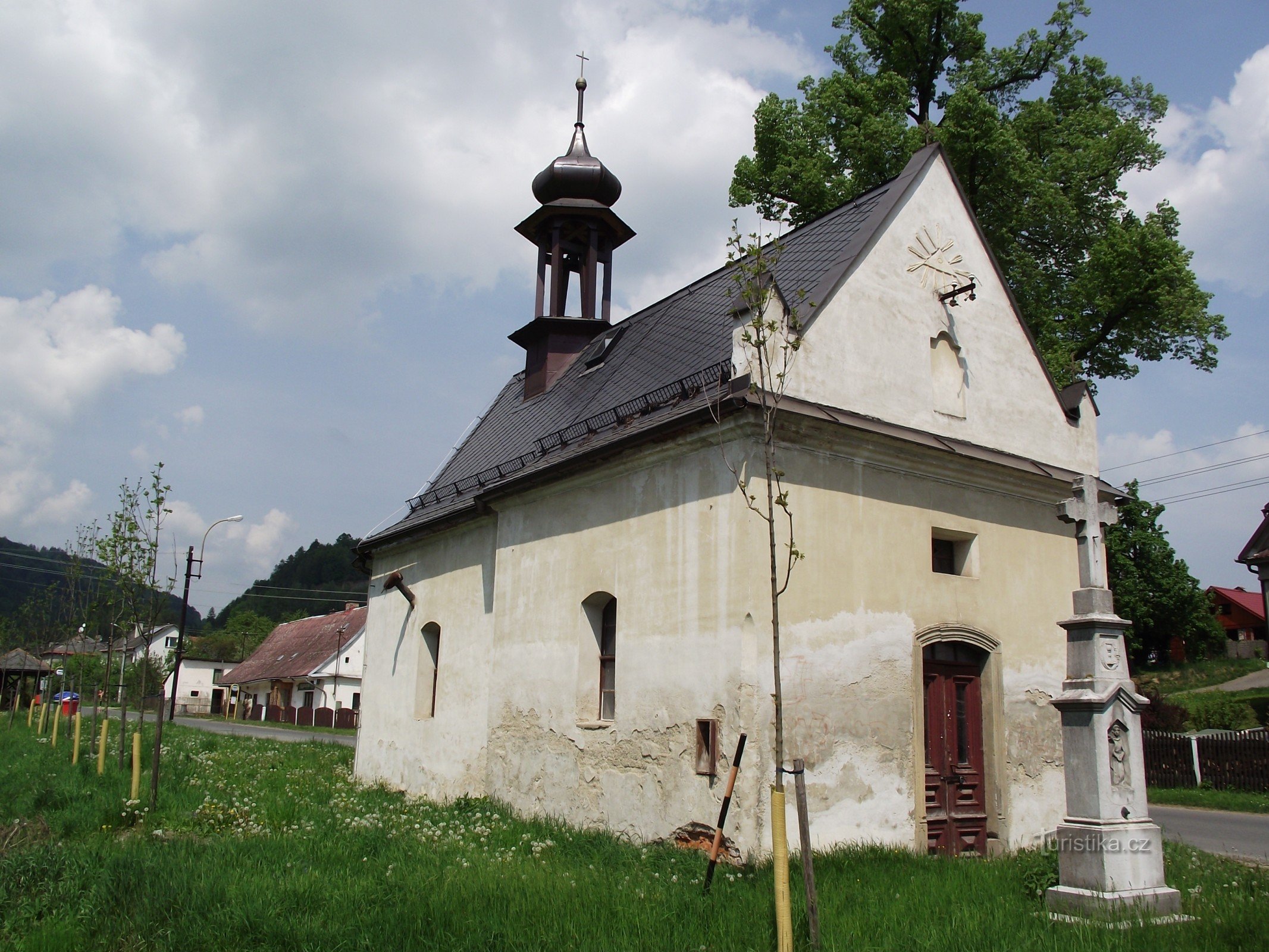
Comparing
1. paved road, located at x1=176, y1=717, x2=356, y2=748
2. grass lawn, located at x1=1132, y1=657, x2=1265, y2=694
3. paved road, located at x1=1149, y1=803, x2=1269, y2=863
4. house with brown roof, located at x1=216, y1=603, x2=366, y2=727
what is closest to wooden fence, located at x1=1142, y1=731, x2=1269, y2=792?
paved road, located at x1=1149, y1=803, x2=1269, y2=863

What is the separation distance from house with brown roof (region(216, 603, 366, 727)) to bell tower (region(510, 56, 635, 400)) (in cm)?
3226

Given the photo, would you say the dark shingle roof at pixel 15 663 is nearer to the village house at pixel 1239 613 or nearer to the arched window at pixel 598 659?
the arched window at pixel 598 659

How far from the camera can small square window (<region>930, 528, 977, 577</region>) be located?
11.5 meters

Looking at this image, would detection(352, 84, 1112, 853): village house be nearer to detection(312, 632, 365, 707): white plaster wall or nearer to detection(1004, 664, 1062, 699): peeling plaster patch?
detection(1004, 664, 1062, 699): peeling plaster patch

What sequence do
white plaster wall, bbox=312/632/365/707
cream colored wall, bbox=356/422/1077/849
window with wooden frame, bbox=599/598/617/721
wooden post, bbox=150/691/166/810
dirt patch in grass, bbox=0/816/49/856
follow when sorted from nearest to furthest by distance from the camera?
1. dirt patch in grass, bbox=0/816/49/856
2. cream colored wall, bbox=356/422/1077/849
3. wooden post, bbox=150/691/166/810
4. window with wooden frame, bbox=599/598/617/721
5. white plaster wall, bbox=312/632/365/707

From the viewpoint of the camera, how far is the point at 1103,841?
727cm

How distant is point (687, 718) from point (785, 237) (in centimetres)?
770

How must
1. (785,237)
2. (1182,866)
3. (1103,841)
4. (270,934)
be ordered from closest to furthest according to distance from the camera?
1. (270,934)
2. (1103,841)
3. (1182,866)
4. (785,237)

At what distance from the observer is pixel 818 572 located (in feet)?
32.7

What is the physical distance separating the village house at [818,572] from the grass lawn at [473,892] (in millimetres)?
1073

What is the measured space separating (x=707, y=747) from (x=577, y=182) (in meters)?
12.9

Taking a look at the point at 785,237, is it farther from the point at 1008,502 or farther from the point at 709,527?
the point at 709,527

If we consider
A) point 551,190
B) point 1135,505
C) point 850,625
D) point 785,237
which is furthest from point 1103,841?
point 1135,505

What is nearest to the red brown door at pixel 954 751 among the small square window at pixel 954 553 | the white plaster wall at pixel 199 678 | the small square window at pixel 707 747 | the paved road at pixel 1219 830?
the small square window at pixel 954 553
